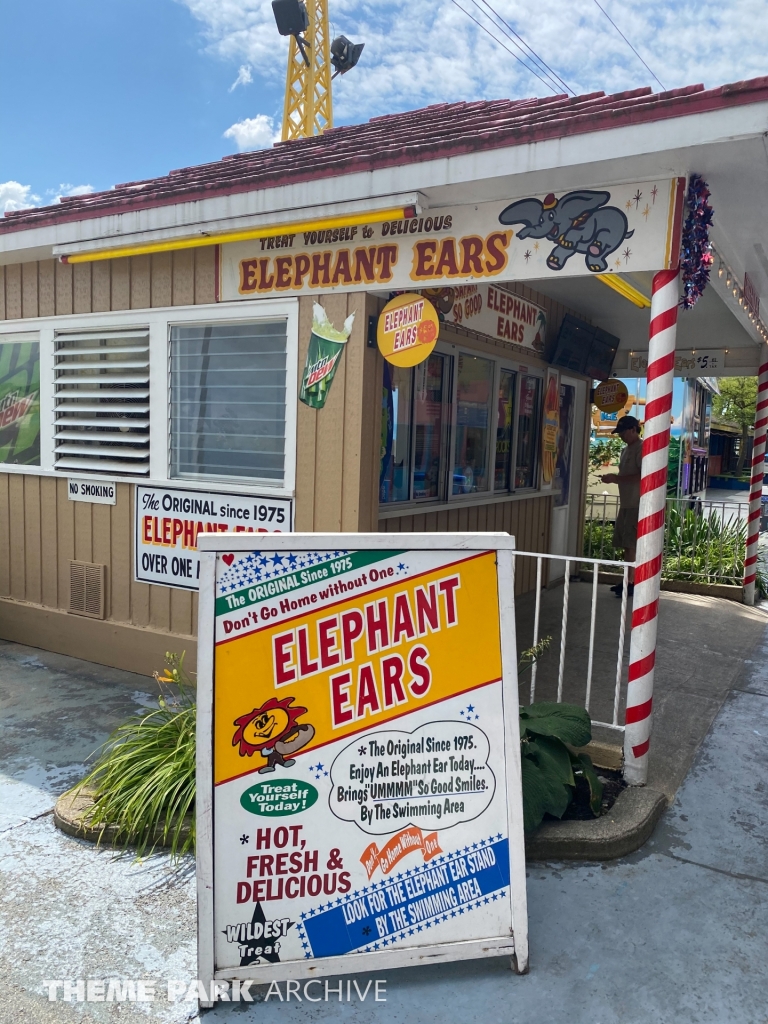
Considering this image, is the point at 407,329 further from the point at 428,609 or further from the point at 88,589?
the point at 88,589

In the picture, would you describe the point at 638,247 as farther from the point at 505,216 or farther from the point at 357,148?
the point at 357,148

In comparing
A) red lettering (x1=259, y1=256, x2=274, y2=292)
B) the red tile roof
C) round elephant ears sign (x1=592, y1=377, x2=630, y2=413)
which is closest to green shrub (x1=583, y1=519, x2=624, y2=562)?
round elephant ears sign (x1=592, y1=377, x2=630, y2=413)

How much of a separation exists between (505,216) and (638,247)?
0.68 meters

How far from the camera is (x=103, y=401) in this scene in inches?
221

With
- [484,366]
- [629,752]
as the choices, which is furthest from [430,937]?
[484,366]

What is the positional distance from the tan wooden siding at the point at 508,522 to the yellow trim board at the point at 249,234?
193 cm

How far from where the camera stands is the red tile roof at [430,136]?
303 cm

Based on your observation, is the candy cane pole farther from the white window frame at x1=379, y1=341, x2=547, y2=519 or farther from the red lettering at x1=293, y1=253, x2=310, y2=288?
the red lettering at x1=293, y1=253, x2=310, y2=288

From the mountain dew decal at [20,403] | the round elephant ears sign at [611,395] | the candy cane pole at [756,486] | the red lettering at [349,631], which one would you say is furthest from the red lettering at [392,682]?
the round elephant ears sign at [611,395]

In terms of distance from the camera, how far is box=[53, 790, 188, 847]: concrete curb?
3316 millimetres

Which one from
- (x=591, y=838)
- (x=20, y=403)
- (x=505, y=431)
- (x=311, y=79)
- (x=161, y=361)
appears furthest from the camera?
(x=311, y=79)

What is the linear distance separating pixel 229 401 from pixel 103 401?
1.19 m

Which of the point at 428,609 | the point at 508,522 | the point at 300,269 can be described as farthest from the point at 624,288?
the point at 428,609

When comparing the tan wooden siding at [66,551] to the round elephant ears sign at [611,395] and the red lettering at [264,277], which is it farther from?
the round elephant ears sign at [611,395]
